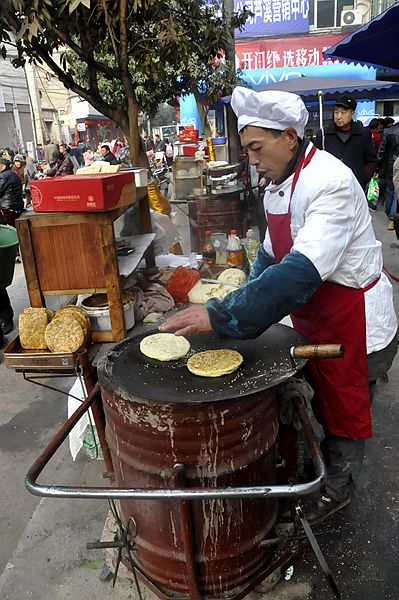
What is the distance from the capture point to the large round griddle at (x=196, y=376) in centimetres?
170

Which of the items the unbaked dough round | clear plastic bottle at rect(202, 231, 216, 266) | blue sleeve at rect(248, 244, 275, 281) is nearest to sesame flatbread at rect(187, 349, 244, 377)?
blue sleeve at rect(248, 244, 275, 281)

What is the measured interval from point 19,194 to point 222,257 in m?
5.48

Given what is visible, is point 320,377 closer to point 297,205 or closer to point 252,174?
point 297,205

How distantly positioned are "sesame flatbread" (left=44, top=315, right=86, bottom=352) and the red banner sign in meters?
21.1

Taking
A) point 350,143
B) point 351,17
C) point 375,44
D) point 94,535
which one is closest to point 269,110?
point 94,535

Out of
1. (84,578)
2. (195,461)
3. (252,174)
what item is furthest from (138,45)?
(252,174)

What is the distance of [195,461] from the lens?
174 centimetres

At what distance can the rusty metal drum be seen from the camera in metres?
1.70

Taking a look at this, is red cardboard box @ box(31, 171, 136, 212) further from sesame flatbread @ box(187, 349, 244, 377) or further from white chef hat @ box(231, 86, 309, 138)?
sesame flatbread @ box(187, 349, 244, 377)

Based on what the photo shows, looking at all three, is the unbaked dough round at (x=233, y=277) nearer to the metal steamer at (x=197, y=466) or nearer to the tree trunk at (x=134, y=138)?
the metal steamer at (x=197, y=466)

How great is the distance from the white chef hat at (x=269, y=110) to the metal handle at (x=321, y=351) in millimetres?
913

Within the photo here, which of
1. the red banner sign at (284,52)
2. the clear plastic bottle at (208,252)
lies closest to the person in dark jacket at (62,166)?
the clear plastic bottle at (208,252)

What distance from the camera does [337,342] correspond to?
2.15 meters

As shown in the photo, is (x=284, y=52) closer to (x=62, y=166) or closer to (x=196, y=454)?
(x=62, y=166)
